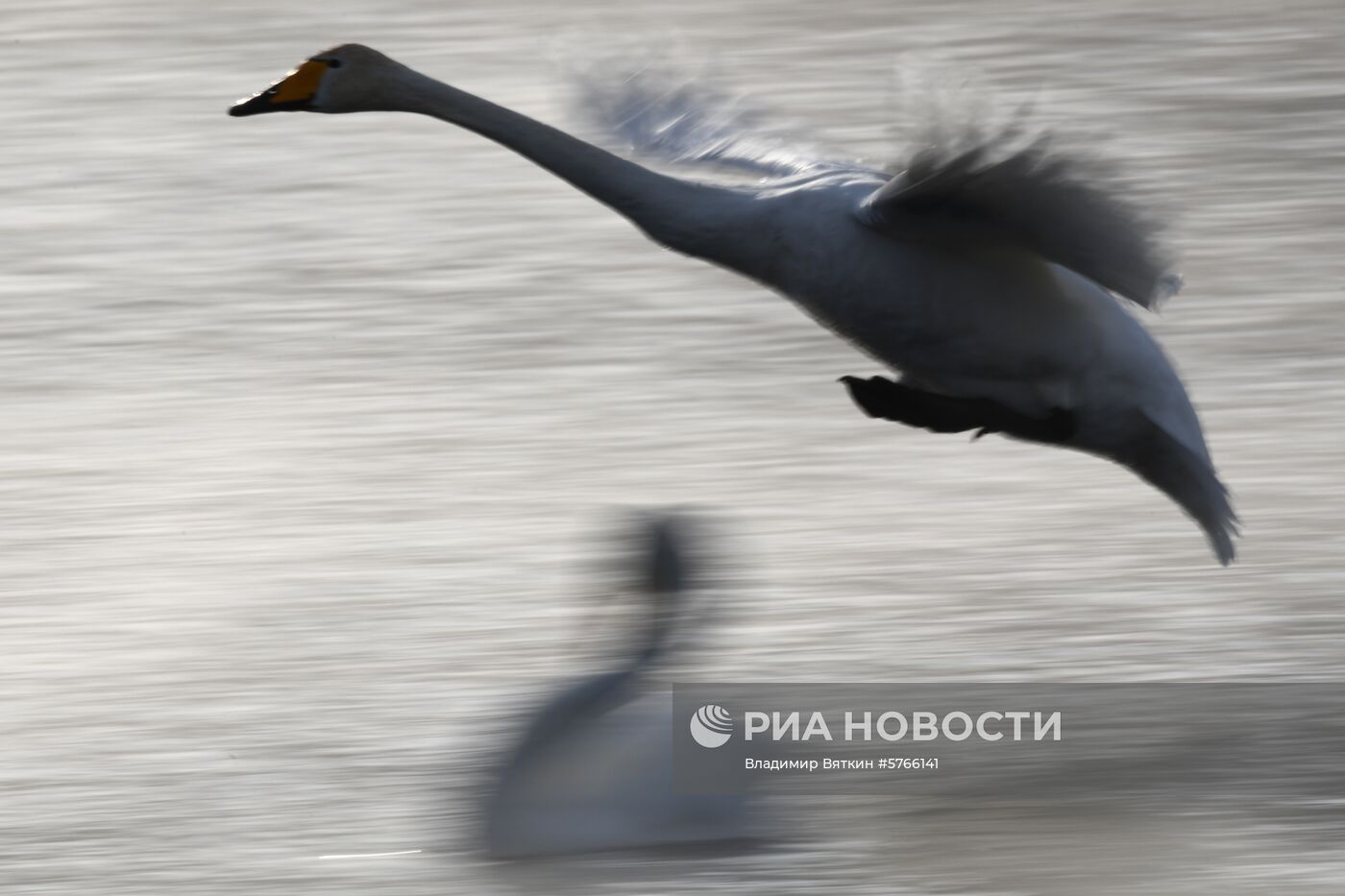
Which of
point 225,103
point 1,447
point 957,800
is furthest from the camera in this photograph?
point 225,103

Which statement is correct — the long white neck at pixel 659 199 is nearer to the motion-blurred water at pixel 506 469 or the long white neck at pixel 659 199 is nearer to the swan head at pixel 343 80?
the swan head at pixel 343 80

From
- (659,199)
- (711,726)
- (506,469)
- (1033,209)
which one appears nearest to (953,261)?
(1033,209)

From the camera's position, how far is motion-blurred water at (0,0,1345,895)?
6227mm

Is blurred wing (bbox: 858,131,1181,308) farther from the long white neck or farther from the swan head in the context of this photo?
the swan head

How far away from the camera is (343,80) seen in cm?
570

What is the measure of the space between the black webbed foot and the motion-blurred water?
59 centimetres

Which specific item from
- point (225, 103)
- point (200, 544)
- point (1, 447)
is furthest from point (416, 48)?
point (200, 544)

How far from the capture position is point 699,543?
21.3 feet

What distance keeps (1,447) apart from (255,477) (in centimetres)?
108

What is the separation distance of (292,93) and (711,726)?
170cm

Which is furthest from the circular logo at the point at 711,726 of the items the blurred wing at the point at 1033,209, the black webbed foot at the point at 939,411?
the blurred wing at the point at 1033,209

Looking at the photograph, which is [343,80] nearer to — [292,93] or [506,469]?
[292,93]

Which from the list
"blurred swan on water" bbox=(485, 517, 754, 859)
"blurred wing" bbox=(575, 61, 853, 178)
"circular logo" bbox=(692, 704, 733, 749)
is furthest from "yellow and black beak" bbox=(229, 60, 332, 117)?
"circular logo" bbox=(692, 704, 733, 749)

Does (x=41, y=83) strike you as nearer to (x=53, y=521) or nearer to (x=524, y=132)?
(x=53, y=521)
